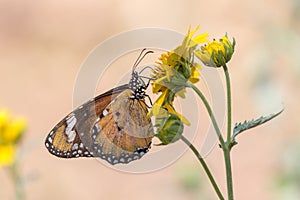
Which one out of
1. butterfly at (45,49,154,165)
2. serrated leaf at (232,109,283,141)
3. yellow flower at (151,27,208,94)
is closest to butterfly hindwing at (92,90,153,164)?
butterfly at (45,49,154,165)

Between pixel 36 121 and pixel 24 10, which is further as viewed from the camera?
→ pixel 24 10

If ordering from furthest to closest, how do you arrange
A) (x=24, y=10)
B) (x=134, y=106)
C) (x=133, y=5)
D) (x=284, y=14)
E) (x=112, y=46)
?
1. (x=24, y=10)
2. (x=133, y=5)
3. (x=112, y=46)
4. (x=284, y=14)
5. (x=134, y=106)

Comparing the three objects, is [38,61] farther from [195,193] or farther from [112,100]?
[112,100]

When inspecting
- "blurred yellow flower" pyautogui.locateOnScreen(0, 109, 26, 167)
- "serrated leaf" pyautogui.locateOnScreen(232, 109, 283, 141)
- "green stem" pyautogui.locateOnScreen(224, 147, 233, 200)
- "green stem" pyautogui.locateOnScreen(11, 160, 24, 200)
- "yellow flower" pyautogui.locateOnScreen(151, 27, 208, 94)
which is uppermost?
"blurred yellow flower" pyautogui.locateOnScreen(0, 109, 26, 167)

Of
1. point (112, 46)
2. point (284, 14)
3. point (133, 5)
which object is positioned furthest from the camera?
point (133, 5)

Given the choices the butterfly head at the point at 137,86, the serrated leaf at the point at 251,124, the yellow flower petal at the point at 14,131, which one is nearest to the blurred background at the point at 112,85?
the yellow flower petal at the point at 14,131

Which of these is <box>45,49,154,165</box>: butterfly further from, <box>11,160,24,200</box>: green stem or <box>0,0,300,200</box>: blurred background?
<box>0,0,300,200</box>: blurred background

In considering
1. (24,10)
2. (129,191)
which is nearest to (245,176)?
(129,191)

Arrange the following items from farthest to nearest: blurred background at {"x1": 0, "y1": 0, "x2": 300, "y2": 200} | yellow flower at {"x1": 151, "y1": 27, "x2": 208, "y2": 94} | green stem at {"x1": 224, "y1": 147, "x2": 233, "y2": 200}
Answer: blurred background at {"x1": 0, "y1": 0, "x2": 300, "y2": 200} < yellow flower at {"x1": 151, "y1": 27, "x2": 208, "y2": 94} < green stem at {"x1": 224, "y1": 147, "x2": 233, "y2": 200}

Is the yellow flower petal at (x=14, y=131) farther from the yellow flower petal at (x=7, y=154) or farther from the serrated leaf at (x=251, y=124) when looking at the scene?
the serrated leaf at (x=251, y=124)
